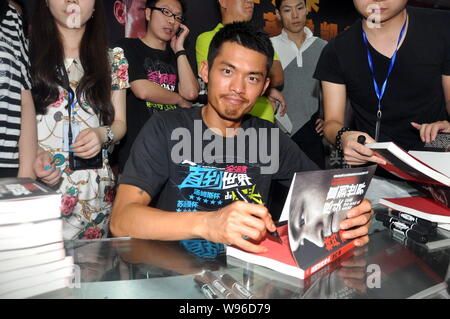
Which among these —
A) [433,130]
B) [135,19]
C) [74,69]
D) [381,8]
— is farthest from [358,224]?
[135,19]

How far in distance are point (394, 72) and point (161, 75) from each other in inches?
56.1

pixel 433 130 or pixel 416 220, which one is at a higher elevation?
pixel 433 130

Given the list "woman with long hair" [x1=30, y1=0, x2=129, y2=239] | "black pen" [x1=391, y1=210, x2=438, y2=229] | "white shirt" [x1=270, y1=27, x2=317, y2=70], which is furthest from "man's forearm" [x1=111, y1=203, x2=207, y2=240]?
"white shirt" [x1=270, y1=27, x2=317, y2=70]

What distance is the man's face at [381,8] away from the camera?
1.71 meters

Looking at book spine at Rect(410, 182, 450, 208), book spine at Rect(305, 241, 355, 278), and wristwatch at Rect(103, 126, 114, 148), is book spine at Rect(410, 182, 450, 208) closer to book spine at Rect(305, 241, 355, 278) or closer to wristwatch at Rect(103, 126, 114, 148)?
book spine at Rect(305, 241, 355, 278)

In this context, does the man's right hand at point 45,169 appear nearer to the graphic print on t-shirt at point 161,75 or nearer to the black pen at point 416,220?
the graphic print on t-shirt at point 161,75

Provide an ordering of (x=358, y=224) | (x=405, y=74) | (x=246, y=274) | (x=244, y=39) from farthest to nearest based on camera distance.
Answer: (x=405, y=74) → (x=244, y=39) → (x=358, y=224) → (x=246, y=274)

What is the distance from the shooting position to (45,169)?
5.14 ft

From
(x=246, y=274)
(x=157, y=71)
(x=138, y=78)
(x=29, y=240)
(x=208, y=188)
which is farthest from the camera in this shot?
(x=157, y=71)

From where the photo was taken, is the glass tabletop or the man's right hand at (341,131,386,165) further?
the man's right hand at (341,131,386,165)

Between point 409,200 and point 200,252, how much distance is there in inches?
32.4

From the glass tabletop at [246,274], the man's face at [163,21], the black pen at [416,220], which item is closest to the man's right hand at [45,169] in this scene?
the glass tabletop at [246,274]

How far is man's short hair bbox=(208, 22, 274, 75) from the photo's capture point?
→ 168cm

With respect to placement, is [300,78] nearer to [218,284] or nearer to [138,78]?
[138,78]
